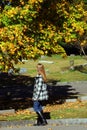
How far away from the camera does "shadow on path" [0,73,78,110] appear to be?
73.3ft

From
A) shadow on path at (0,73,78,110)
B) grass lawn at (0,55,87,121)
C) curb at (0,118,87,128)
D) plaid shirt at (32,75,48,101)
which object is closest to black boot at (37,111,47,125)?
curb at (0,118,87,128)

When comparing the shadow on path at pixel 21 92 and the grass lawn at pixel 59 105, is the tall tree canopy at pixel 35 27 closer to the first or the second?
the grass lawn at pixel 59 105

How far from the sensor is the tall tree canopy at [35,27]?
16844 millimetres

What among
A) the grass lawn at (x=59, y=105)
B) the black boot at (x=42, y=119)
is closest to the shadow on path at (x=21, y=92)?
the grass lawn at (x=59, y=105)

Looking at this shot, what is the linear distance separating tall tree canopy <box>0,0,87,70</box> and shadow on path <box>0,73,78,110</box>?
348cm

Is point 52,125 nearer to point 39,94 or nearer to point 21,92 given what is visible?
point 39,94

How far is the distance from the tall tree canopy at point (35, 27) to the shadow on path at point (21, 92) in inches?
137

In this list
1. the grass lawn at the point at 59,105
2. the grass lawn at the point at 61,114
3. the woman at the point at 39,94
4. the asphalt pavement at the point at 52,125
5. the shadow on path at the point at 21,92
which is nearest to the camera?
the asphalt pavement at the point at 52,125

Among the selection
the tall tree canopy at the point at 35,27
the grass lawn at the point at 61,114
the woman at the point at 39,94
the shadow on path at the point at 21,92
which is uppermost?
the tall tree canopy at the point at 35,27

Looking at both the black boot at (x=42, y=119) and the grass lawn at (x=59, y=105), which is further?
the grass lawn at (x=59, y=105)

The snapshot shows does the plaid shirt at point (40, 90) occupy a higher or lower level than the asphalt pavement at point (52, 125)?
higher

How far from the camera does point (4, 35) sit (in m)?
16.5

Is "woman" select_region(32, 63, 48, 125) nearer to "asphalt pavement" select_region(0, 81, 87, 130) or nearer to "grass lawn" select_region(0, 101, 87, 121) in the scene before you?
"asphalt pavement" select_region(0, 81, 87, 130)

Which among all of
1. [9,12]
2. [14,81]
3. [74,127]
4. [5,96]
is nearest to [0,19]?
[9,12]
